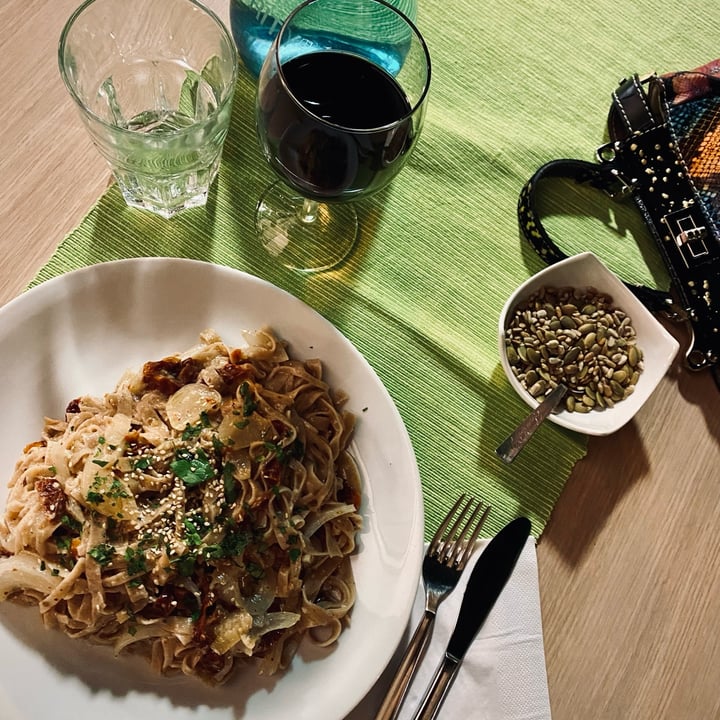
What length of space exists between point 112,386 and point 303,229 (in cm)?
47

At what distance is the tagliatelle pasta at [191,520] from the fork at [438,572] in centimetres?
13

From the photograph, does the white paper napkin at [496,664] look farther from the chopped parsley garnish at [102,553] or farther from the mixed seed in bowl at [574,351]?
the chopped parsley garnish at [102,553]

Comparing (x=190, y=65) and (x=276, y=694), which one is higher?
(x=190, y=65)

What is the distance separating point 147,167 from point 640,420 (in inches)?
40.2

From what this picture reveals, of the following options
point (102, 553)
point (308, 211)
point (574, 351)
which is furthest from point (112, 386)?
point (574, 351)

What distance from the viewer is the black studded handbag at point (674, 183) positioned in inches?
58.2

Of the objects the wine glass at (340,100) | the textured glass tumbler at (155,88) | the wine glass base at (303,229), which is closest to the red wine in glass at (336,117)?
the wine glass at (340,100)

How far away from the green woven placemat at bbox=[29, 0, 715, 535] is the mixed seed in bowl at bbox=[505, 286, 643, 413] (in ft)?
0.21

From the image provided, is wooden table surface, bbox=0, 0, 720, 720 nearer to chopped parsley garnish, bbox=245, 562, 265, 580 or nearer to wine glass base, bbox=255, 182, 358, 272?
wine glass base, bbox=255, 182, 358, 272

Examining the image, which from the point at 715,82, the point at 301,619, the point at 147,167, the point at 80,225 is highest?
the point at 715,82

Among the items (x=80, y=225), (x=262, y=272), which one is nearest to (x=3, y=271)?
(x=80, y=225)

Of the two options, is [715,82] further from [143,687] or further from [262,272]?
[143,687]

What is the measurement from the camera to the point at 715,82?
1.53m

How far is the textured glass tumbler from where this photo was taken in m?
1.23
